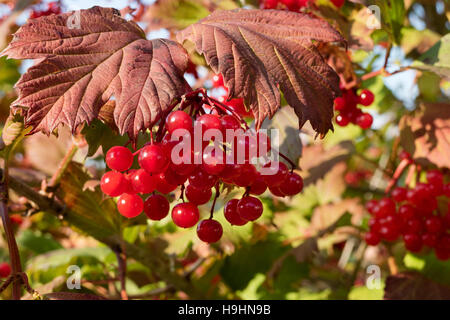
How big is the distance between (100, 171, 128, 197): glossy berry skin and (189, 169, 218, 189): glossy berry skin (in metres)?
0.15

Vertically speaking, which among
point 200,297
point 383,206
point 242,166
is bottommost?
point 200,297

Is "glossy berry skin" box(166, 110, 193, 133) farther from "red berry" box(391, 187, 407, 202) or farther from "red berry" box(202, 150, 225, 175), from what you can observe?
"red berry" box(391, 187, 407, 202)

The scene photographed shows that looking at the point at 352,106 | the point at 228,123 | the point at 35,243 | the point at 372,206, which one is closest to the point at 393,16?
the point at 352,106

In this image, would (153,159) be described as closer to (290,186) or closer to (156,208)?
(156,208)

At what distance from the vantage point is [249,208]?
2.59 ft

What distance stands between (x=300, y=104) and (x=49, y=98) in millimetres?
420

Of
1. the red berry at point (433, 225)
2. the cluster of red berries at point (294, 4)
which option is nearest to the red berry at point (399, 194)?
the red berry at point (433, 225)

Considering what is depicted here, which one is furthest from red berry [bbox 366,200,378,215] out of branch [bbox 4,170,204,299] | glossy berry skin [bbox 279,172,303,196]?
glossy berry skin [bbox 279,172,303,196]

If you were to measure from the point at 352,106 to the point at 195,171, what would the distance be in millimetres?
764

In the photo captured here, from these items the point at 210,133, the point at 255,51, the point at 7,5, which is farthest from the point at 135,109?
the point at 7,5

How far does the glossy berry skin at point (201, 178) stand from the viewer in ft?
2.43

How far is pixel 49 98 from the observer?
0.70 metres
